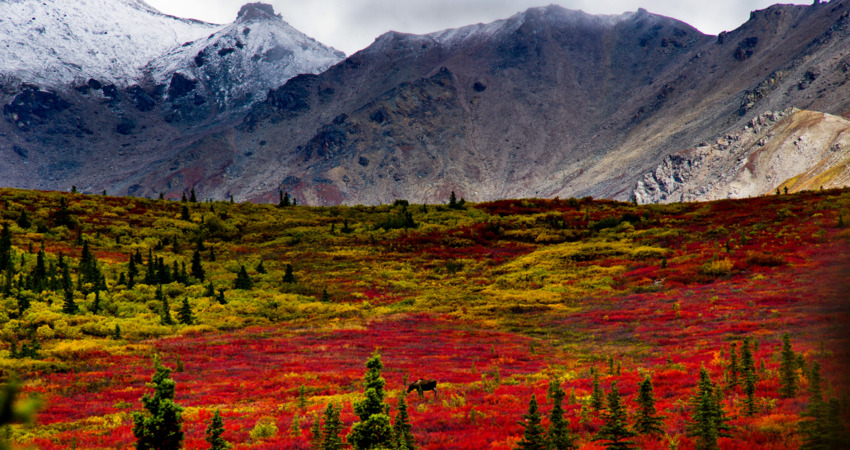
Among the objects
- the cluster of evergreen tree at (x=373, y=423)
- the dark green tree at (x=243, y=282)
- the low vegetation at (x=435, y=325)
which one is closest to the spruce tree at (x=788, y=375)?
the low vegetation at (x=435, y=325)

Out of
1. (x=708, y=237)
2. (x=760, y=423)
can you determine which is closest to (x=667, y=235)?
(x=708, y=237)

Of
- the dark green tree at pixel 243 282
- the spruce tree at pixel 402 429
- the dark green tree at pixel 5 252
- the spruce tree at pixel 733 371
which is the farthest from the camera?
the dark green tree at pixel 243 282

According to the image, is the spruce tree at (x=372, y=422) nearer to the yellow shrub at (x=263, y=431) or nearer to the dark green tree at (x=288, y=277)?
the yellow shrub at (x=263, y=431)

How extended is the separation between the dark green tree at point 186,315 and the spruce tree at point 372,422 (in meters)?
28.8

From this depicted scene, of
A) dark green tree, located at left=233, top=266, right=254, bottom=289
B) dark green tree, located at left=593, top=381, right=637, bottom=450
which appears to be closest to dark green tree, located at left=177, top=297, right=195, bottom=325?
dark green tree, located at left=233, top=266, right=254, bottom=289

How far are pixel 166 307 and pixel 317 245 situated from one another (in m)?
29.9

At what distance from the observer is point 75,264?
145ft

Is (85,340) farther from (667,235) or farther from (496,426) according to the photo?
(667,235)

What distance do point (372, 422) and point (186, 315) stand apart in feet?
96.8

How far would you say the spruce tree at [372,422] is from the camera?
9820 mm

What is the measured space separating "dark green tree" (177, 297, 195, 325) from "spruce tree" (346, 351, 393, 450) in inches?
1133

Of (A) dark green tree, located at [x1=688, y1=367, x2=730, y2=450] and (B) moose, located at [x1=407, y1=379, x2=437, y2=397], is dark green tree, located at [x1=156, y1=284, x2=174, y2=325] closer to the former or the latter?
(B) moose, located at [x1=407, y1=379, x2=437, y2=397]

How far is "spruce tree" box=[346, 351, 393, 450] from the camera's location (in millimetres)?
9820

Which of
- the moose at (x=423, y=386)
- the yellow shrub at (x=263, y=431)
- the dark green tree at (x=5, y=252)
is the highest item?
the dark green tree at (x=5, y=252)
